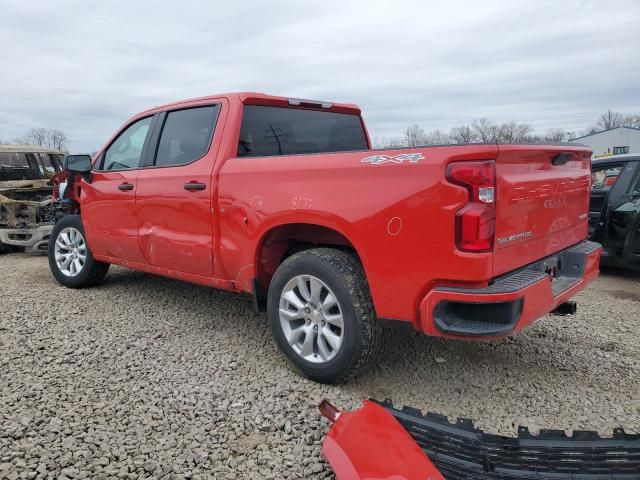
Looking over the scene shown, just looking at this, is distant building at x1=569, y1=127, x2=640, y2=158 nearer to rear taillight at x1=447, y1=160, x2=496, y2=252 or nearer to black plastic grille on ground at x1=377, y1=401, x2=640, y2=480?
rear taillight at x1=447, y1=160, x2=496, y2=252

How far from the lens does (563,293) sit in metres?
3.07

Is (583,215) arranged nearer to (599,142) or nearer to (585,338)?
(585,338)

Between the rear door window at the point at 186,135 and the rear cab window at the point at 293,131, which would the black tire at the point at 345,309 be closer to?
the rear cab window at the point at 293,131

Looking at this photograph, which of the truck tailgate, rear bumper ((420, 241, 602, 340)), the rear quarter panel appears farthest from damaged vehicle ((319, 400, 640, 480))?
the truck tailgate

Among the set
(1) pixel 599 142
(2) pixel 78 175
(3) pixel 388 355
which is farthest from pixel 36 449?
(1) pixel 599 142

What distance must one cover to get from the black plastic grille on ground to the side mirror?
416cm

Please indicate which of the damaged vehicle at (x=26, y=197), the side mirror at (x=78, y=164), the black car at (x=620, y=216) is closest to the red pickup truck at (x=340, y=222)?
the side mirror at (x=78, y=164)

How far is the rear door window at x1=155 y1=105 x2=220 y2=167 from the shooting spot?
398cm

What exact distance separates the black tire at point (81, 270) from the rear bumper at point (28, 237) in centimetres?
239

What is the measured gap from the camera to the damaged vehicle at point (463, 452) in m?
2.09

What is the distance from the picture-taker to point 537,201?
287 cm

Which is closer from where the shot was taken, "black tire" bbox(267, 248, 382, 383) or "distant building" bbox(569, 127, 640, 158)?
"black tire" bbox(267, 248, 382, 383)

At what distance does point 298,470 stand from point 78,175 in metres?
4.21

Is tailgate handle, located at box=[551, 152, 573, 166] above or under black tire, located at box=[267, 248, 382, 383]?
above
